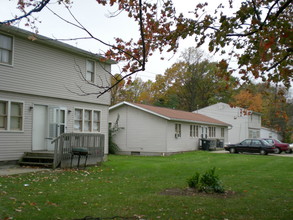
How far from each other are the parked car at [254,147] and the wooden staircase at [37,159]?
20178 mm

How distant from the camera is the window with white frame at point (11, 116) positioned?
15151mm

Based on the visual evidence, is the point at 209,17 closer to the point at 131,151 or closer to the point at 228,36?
the point at 228,36

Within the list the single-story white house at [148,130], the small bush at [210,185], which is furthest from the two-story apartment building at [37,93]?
the single-story white house at [148,130]

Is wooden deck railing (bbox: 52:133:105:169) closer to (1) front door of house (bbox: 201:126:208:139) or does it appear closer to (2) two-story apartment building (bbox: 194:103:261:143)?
(1) front door of house (bbox: 201:126:208:139)

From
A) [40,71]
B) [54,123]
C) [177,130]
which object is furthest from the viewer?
[177,130]

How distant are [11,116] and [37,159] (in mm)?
2243

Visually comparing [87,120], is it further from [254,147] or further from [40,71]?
[254,147]

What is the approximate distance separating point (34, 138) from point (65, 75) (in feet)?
12.4

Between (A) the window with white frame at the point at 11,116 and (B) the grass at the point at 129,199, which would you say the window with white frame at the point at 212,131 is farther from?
(B) the grass at the point at 129,199

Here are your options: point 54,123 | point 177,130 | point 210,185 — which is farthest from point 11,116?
point 177,130

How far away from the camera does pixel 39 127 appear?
17.0 m

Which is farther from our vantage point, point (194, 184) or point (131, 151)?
point (131, 151)

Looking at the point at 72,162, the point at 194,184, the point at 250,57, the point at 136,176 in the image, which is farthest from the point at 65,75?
the point at 250,57

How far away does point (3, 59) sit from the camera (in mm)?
15203
